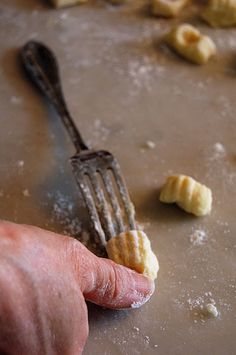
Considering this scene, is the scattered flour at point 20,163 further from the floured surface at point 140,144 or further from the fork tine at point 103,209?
the fork tine at point 103,209

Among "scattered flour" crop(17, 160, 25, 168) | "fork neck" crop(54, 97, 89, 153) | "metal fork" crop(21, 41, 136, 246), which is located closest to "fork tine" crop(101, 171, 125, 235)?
"metal fork" crop(21, 41, 136, 246)

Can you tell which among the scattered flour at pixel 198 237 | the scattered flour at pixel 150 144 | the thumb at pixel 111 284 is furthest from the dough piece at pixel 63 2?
the thumb at pixel 111 284

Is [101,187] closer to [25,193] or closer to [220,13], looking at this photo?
[25,193]

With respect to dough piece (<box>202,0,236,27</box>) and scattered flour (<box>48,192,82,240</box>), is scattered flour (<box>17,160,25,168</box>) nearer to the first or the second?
scattered flour (<box>48,192,82,240</box>)

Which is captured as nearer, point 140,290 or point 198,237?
point 140,290

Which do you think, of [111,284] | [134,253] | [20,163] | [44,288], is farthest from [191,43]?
[44,288]

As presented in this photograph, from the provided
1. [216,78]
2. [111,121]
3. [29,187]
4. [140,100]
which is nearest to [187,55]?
[216,78]
